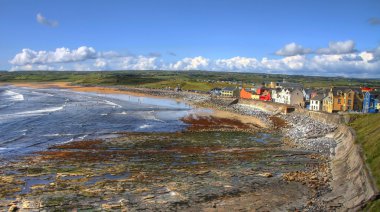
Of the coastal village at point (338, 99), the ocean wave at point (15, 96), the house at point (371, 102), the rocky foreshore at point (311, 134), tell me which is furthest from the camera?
the ocean wave at point (15, 96)

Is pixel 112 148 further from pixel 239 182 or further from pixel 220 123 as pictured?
pixel 220 123

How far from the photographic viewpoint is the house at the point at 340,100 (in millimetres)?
67750

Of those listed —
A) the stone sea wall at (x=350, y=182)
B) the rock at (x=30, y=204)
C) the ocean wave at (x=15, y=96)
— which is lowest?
the ocean wave at (x=15, y=96)

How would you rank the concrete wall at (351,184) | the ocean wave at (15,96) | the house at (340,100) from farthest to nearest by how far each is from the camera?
the ocean wave at (15,96) < the house at (340,100) < the concrete wall at (351,184)

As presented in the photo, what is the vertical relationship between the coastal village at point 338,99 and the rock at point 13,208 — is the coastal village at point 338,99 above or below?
above

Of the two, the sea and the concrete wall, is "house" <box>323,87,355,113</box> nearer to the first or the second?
the sea

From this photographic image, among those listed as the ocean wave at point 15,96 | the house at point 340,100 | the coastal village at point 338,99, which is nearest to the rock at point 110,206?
the coastal village at point 338,99

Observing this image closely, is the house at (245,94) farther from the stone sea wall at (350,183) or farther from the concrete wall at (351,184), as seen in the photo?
the concrete wall at (351,184)

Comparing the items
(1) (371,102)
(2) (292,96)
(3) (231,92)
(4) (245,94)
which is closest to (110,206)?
(1) (371,102)

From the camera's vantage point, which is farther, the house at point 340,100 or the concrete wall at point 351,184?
the house at point 340,100

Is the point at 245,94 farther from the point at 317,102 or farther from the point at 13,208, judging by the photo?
the point at 13,208

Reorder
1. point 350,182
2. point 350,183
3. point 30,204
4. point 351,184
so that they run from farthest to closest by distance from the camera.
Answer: point 350,182 → point 350,183 → point 351,184 → point 30,204

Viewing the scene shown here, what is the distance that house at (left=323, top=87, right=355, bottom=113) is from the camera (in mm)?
67750

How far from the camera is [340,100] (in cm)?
6881
